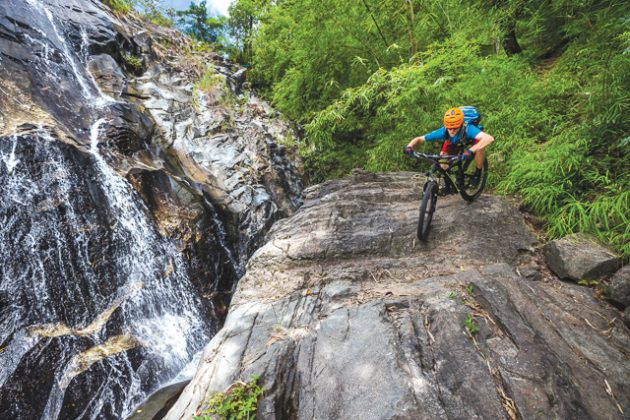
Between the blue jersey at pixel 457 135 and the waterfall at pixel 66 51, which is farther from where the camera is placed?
the waterfall at pixel 66 51

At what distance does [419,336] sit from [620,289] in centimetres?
211

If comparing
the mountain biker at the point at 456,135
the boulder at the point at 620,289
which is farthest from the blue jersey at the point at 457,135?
the boulder at the point at 620,289

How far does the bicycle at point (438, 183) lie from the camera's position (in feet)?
13.5

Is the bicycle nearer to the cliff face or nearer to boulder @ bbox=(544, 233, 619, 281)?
boulder @ bbox=(544, 233, 619, 281)

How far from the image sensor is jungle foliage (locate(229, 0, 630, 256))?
393 centimetres

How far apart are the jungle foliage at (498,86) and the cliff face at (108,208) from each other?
9.70ft

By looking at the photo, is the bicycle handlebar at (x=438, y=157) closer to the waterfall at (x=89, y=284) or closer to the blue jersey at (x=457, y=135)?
the blue jersey at (x=457, y=135)

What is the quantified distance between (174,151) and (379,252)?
733cm

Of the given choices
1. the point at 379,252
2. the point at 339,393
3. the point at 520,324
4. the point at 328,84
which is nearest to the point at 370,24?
the point at 328,84

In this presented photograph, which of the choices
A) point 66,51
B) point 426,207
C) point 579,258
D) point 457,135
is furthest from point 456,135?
point 66,51

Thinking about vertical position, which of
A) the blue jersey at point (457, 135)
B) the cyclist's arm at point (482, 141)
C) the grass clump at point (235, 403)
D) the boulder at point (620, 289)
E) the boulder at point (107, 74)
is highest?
the boulder at point (107, 74)

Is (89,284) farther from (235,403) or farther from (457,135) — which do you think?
(457,135)

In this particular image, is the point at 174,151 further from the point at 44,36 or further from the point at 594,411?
the point at 594,411

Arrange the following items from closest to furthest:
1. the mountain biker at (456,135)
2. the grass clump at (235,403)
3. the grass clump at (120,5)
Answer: the grass clump at (235,403) < the mountain biker at (456,135) < the grass clump at (120,5)
